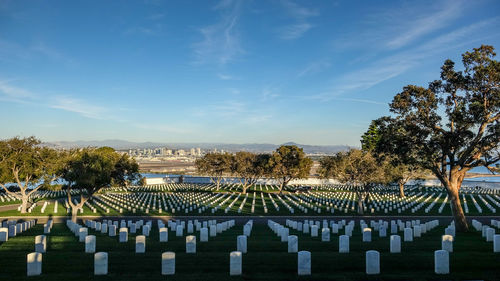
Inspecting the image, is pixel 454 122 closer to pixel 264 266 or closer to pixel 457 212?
pixel 457 212

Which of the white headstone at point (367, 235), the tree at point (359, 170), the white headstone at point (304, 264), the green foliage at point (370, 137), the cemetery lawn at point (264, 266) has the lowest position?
the white headstone at point (367, 235)

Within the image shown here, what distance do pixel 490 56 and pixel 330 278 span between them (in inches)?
635

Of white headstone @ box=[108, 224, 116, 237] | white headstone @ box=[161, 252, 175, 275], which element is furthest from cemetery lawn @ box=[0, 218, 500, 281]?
white headstone @ box=[108, 224, 116, 237]

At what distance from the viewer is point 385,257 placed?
1068 cm

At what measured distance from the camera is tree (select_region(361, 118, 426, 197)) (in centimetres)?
2145

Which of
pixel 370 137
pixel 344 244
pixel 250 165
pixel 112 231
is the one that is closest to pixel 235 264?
pixel 344 244

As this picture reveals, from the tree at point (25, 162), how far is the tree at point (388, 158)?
2779 cm

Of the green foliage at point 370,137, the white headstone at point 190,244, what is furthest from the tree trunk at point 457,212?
the green foliage at point 370,137

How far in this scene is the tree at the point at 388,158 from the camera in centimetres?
2145

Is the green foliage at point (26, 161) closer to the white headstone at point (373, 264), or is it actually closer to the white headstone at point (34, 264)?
the white headstone at point (34, 264)

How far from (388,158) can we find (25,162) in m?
33.0

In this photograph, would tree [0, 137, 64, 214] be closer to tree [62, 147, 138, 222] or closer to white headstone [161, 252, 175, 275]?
tree [62, 147, 138, 222]

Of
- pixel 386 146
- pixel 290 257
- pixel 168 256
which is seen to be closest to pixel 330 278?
pixel 290 257

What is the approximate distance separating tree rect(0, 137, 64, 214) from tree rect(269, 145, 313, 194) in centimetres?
3027
